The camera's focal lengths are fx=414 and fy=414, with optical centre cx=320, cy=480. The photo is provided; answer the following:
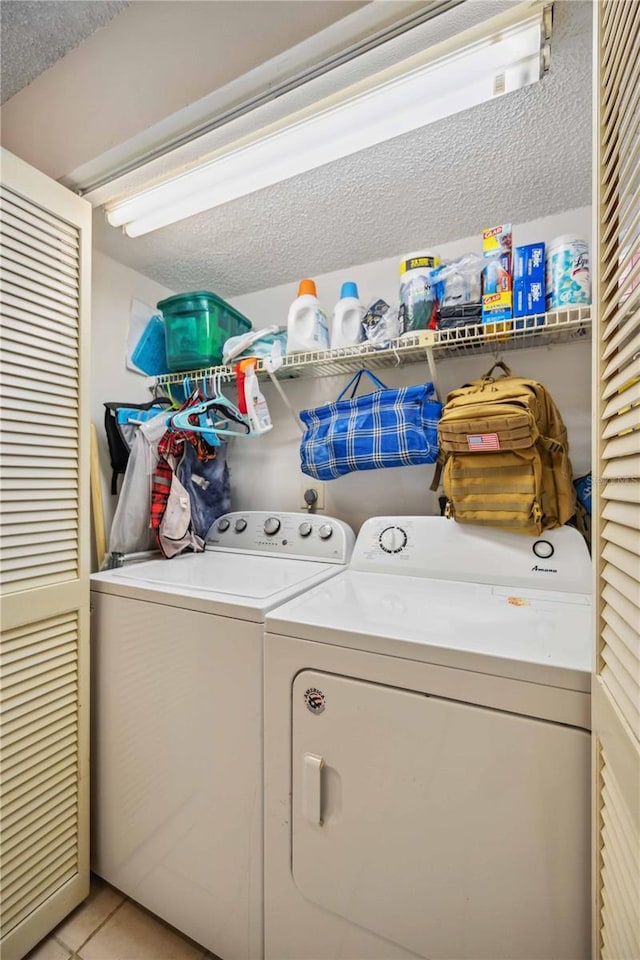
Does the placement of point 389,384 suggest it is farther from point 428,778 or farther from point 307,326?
point 428,778

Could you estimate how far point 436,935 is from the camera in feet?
2.68

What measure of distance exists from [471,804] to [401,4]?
158 centimetres

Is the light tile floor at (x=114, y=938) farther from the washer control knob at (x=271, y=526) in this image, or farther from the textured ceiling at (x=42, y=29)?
the textured ceiling at (x=42, y=29)

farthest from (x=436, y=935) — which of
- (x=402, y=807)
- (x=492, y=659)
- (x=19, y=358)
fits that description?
(x=19, y=358)

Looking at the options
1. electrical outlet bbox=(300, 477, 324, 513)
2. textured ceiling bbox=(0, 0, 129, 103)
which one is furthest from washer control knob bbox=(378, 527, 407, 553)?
textured ceiling bbox=(0, 0, 129, 103)

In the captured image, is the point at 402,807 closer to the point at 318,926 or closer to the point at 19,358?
the point at 318,926

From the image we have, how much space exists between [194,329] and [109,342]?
1.26 ft

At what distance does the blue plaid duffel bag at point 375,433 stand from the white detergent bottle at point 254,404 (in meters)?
0.20

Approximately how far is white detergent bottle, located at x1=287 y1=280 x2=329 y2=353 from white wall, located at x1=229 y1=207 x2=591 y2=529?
285mm

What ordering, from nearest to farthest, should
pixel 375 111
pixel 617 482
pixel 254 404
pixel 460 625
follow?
1. pixel 617 482
2. pixel 460 625
3. pixel 375 111
4. pixel 254 404

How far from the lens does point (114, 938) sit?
4.08 feet

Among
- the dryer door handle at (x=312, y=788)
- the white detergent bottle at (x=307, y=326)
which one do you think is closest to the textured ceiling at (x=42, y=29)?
the white detergent bottle at (x=307, y=326)

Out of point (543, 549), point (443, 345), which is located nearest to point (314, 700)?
point (543, 549)

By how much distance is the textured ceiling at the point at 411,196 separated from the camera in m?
1.14
